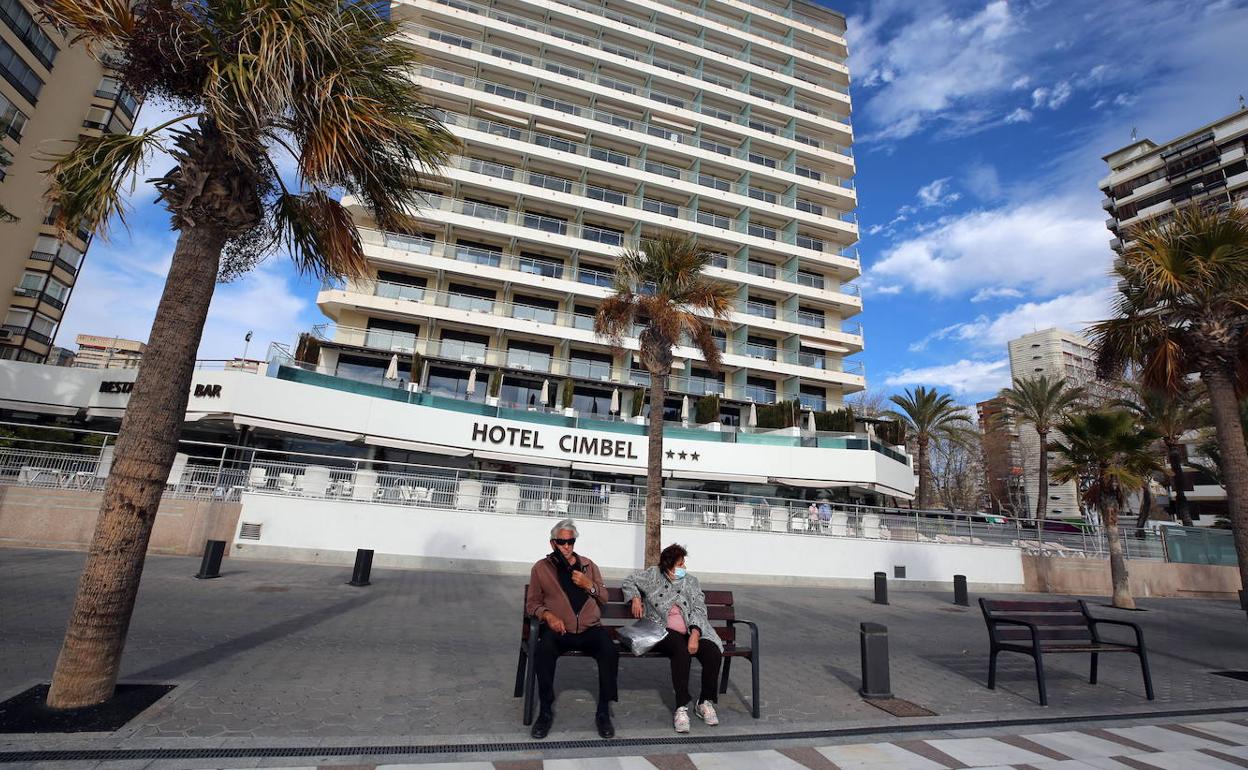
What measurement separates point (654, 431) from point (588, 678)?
7027 millimetres

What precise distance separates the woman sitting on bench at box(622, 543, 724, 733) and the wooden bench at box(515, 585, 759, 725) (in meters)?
0.17

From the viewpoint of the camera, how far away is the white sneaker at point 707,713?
419 cm

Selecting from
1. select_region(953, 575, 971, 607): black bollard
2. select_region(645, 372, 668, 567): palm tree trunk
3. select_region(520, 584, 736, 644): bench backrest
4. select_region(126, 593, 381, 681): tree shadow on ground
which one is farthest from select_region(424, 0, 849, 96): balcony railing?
select_region(520, 584, 736, 644): bench backrest

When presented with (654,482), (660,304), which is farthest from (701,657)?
(660,304)

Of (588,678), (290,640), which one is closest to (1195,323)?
(588,678)

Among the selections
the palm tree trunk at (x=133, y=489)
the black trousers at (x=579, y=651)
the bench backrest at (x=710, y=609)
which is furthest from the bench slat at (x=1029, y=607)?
the palm tree trunk at (x=133, y=489)

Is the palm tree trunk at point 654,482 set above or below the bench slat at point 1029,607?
above

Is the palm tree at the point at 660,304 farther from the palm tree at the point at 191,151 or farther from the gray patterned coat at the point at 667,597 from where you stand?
the palm tree at the point at 191,151

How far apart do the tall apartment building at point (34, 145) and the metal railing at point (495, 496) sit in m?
28.2

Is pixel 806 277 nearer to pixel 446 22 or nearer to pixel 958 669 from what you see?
pixel 446 22

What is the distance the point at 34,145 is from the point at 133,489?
1830 inches

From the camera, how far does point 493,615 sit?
831 cm

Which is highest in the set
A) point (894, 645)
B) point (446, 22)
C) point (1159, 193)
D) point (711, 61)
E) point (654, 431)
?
point (1159, 193)

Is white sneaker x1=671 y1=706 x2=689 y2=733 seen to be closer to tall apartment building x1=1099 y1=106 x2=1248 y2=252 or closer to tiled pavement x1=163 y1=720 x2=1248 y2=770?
tiled pavement x1=163 y1=720 x2=1248 y2=770
